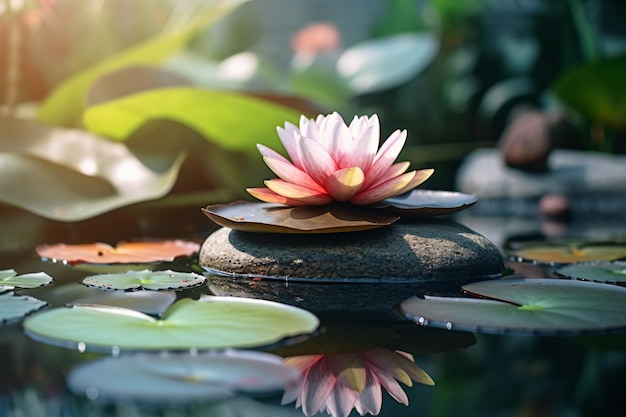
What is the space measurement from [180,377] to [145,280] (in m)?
0.53

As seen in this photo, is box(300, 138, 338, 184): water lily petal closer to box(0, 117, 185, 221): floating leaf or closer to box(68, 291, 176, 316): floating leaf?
box(68, 291, 176, 316): floating leaf

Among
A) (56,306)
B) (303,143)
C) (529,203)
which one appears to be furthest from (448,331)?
(529,203)

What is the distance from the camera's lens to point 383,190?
1279 millimetres

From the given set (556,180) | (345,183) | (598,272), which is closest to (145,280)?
(345,183)

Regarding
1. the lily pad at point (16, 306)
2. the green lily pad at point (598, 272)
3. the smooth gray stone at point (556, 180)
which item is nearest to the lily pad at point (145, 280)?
the lily pad at point (16, 306)

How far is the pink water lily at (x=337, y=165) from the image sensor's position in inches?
48.3

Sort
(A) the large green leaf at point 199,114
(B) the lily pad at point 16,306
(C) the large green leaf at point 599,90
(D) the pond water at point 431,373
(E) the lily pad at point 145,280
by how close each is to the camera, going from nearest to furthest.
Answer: (D) the pond water at point 431,373, (B) the lily pad at point 16,306, (E) the lily pad at point 145,280, (A) the large green leaf at point 199,114, (C) the large green leaf at point 599,90

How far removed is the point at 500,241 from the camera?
6.21ft

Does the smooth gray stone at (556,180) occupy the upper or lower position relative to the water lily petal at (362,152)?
lower

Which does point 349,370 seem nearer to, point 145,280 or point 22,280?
point 145,280

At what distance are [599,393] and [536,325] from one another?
8.1 inches

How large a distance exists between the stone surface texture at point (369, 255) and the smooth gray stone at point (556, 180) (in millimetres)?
1642

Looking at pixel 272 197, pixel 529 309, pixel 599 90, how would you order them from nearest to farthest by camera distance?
pixel 529 309 < pixel 272 197 < pixel 599 90

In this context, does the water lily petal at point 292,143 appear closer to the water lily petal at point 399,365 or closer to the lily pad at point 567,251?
the water lily petal at point 399,365
